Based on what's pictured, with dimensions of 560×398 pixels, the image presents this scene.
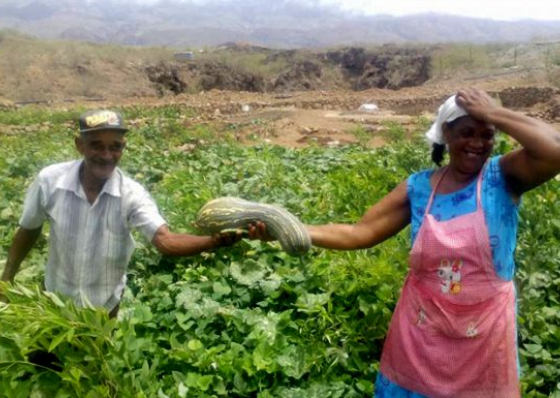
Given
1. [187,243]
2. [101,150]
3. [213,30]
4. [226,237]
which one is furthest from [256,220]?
[213,30]

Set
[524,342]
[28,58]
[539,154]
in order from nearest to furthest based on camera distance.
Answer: [539,154]
[524,342]
[28,58]

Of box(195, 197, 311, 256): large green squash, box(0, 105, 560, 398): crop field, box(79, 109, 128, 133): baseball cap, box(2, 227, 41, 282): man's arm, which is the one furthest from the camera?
box(2, 227, 41, 282): man's arm

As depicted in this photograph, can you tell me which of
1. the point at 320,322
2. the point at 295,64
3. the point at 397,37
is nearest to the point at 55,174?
Answer: the point at 320,322

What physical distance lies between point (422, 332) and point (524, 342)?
4.18 ft

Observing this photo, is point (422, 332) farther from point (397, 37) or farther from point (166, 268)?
point (397, 37)

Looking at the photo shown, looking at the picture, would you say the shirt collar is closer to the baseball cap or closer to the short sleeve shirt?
the baseball cap

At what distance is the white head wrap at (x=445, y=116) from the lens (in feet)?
8.50

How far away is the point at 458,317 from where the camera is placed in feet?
8.55

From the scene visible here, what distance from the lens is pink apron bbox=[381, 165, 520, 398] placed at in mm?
2562

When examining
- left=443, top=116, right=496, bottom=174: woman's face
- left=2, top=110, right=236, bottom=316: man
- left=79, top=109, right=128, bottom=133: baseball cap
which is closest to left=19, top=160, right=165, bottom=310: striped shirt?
left=2, top=110, right=236, bottom=316: man

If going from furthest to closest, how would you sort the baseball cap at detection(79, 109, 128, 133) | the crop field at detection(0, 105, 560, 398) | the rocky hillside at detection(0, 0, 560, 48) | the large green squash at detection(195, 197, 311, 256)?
1. the rocky hillside at detection(0, 0, 560, 48)
2. the baseball cap at detection(79, 109, 128, 133)
3. the large green squash at detection(195, 197, 311, 256)
4. the crop field at detection(0, 105, 560, 398)

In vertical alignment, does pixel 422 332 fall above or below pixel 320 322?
above

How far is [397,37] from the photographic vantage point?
16075 cm

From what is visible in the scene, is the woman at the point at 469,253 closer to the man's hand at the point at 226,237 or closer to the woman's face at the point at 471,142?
the woman's face at the point at 471,142
